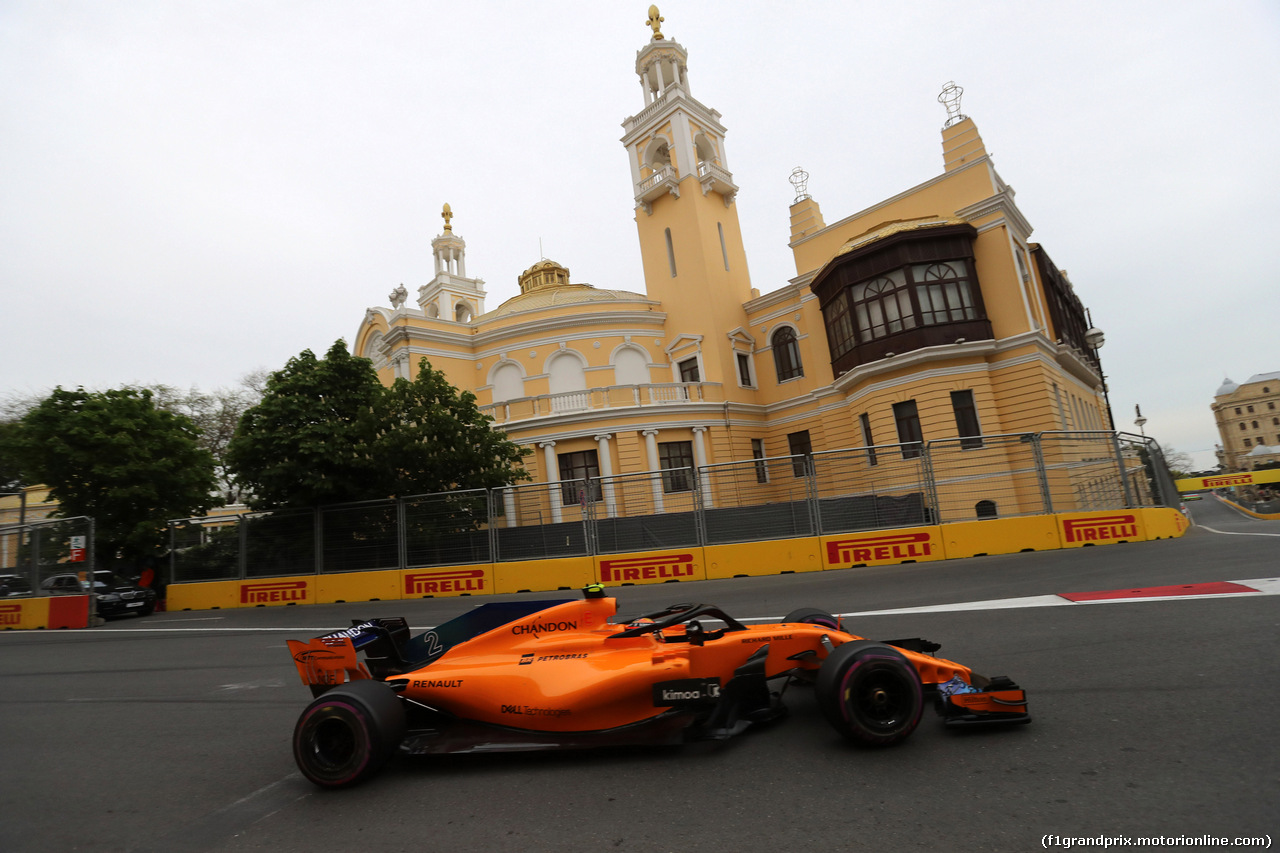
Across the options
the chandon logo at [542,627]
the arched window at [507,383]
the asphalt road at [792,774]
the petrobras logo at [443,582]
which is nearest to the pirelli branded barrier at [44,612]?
the petrobras logo at [443,582]

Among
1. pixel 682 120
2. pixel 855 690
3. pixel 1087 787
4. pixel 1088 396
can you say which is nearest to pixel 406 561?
pixel 855 690

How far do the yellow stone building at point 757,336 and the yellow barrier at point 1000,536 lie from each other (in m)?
5.89

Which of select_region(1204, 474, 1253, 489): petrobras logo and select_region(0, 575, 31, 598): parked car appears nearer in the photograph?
select_region(0, 575, 31, 598): parked car

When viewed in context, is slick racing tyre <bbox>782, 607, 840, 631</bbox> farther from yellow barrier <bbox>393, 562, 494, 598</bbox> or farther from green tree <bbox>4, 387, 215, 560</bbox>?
green tree <bbox>4, 387, 215, 560</bbox>

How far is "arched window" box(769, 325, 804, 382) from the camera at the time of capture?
29953mm

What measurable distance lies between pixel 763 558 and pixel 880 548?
2165 millimetres

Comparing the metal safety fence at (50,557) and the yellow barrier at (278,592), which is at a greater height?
the metal safety fence at (50,557)

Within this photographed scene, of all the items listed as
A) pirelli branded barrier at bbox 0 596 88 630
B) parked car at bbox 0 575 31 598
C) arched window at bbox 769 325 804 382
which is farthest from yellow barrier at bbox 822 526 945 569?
arched window at bbox 769 325 804 382

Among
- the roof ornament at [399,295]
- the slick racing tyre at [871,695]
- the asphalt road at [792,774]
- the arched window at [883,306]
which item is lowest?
the asphalt road at [792,774]

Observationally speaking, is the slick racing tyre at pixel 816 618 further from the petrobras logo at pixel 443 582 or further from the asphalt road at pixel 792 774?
the petrobras logo at pixel 443 582

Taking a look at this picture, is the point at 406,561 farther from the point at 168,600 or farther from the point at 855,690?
the point at 855,690

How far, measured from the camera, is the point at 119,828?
10.5 feet

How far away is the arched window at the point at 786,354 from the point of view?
30.0 m

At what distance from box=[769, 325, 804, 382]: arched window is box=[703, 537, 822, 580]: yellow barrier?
18.5 meters
